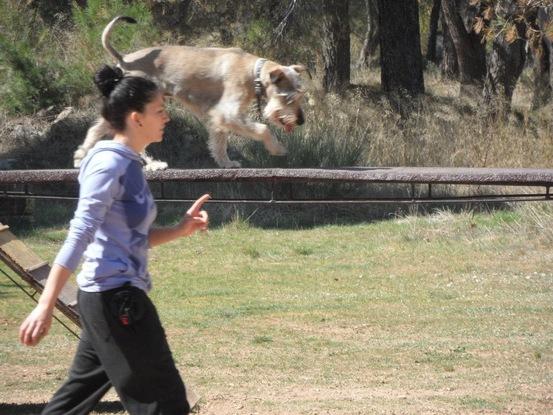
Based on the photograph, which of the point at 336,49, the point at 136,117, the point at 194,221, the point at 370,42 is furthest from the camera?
the point at 370,42

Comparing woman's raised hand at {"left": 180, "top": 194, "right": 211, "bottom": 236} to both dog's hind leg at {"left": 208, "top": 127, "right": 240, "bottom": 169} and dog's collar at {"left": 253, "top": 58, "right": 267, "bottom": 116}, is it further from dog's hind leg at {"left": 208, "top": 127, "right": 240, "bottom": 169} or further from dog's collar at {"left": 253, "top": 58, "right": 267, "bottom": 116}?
dog's hind leg at {"left": 208, "top": 127, "right": 240, "bottom": 169}


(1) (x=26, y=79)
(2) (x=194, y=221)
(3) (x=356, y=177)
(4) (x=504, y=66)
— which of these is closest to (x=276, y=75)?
(3) (x=356, y=177)

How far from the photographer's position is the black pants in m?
4.00

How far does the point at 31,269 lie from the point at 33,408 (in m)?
0.95

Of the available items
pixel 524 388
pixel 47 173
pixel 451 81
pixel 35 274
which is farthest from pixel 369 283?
pixel 451 81

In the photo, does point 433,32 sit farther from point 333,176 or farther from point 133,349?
point 133,349

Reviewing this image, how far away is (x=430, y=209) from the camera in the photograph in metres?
15.8

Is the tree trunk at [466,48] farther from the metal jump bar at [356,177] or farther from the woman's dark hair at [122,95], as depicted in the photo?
the woman's dark hair at [122,95]

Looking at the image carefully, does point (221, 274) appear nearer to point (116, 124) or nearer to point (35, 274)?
point (35, 274)

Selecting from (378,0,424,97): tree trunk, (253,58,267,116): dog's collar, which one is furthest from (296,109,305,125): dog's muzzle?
(378,0,424,97): tree trunk

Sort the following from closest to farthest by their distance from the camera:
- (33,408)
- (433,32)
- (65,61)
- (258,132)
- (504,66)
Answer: (33,408) < (258,132) < (65,61) < (504,66) < (433,32)

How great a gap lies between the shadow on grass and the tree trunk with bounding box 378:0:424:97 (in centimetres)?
1462

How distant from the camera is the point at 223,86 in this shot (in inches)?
444

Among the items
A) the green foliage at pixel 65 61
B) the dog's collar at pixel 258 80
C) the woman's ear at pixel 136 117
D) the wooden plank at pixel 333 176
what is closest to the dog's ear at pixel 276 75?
the dog's collar at pixel 258 80
